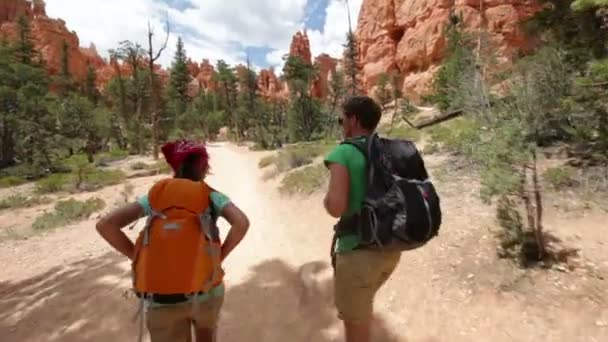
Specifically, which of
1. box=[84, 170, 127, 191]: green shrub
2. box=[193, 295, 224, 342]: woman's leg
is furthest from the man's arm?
box=[84, 170, 127, 191]: green shrub

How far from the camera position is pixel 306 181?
30.0 feet

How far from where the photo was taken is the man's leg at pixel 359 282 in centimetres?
208

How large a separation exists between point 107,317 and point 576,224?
221 inches

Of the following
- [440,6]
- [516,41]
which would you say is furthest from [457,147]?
[440,6]

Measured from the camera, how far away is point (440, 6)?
141ft

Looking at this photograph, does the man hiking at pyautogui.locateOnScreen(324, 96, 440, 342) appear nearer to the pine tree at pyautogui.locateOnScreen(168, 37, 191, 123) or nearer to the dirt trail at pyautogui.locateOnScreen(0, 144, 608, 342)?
the dirt trail at pyautogui.locateOnScreen(0, 144, 608, 342)

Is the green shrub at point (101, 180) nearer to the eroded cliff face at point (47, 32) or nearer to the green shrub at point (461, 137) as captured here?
the green shrub at point (461, 137)

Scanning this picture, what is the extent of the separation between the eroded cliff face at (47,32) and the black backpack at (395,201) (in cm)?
8326

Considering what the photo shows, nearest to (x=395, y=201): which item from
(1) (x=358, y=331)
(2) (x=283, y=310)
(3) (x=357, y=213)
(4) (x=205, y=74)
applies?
(3) (x=357, y=213)

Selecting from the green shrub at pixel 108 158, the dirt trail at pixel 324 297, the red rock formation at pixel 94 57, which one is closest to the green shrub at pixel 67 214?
the dirt trail at pixel 324 297

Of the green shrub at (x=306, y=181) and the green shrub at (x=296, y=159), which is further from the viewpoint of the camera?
the green shrub at (x=296, y=159)

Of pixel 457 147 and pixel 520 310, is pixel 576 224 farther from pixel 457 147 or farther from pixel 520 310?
pixel 457 147

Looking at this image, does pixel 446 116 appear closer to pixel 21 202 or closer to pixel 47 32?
pixel 21 202

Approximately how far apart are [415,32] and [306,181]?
4229cm
